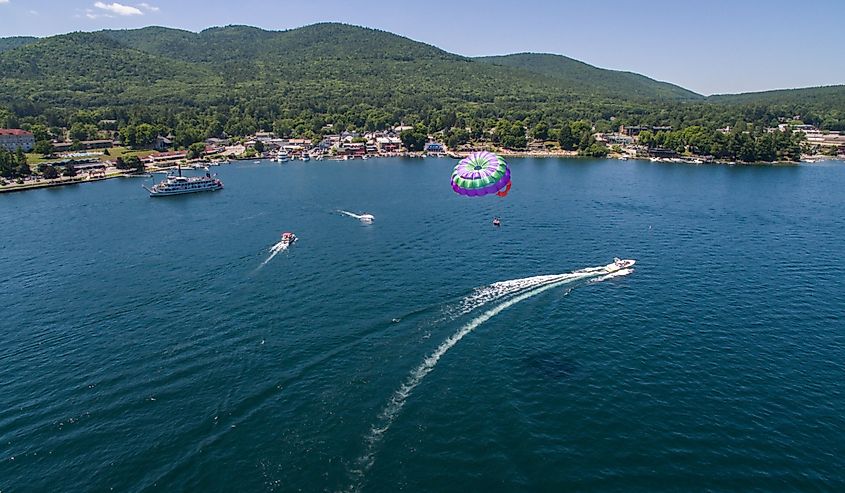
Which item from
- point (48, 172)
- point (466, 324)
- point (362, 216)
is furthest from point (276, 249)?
point (48, 172)

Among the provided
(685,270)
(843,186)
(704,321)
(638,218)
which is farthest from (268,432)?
(843,186)

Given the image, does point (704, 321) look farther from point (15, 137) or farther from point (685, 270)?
point (15, 137)

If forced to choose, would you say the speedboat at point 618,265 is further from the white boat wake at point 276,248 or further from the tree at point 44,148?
the tree at point 44,148

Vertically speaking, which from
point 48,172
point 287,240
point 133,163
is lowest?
point 287,240

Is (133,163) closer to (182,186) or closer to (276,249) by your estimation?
(182,186)

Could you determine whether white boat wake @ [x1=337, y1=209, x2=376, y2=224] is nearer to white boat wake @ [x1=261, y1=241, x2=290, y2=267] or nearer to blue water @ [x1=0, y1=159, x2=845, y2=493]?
blue water @ [x1=0, y1=159, x2=845, y2=493]
